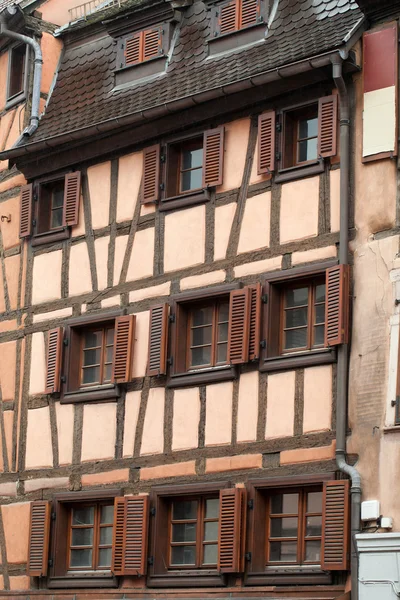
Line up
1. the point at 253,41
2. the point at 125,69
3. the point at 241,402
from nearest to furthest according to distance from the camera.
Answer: the point at 241,402, the point at 253,41, the point at 125,69

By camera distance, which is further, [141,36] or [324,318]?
[141,36]

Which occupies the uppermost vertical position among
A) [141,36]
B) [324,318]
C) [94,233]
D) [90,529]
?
[141,36]

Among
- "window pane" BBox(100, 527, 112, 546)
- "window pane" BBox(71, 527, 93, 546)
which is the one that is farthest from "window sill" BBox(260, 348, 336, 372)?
"window pane" BBox(71, 527, 93, 546)

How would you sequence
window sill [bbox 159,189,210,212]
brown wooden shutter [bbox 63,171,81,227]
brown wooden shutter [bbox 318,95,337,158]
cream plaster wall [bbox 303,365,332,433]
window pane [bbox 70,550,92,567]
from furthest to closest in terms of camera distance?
brown wooden shutter [bbox 63,171,81,227] < window pane [bbox 70,550,92,567] < window sill [bbox 159,189,210,212] < brown wooden shutter [bbox 318,95,337,158] < cream plaster wall [bbox 303,365,332,433]

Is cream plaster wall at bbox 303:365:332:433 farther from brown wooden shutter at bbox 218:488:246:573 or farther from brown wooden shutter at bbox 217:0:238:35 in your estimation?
brown wooden shutter at bbox 217:0:238:35

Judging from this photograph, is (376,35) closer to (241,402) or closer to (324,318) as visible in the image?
(324,318)

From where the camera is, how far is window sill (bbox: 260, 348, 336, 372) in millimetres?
16875

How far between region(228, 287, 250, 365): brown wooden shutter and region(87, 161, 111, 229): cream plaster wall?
2.73 meters

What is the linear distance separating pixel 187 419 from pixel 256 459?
3.87 ft

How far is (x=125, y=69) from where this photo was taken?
20656mm

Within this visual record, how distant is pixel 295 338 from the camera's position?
692 inches

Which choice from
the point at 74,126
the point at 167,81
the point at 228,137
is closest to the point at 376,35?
the point at 228,137

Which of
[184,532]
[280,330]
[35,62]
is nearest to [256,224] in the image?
[280,330]

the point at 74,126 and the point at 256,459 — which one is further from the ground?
the point at 74,126
